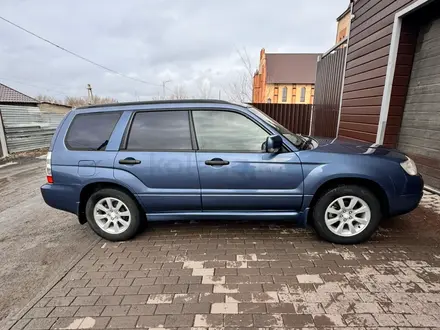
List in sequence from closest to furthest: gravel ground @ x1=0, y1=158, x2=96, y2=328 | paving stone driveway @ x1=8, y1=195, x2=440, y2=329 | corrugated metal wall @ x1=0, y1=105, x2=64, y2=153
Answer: paving stone driveway @ x1=8, y1=195, x2=440, y2=329 → gravel ground @ x1=0, y1=158, x2=96, y2=328 → corrugated metal wall @ x1=0, y1=105, x2=64, y2=153

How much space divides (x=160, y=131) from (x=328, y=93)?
24.1 ft

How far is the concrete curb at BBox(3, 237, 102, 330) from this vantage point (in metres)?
2.13

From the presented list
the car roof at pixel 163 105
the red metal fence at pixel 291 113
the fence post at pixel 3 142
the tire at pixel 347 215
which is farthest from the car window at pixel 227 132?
the fence post at pixel 3 142

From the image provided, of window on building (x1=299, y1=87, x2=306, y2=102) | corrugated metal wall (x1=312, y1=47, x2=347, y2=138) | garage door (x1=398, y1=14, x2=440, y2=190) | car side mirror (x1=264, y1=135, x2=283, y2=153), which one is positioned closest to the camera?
car side mirror (x1=264, y1=135, x2=283, y2=153)

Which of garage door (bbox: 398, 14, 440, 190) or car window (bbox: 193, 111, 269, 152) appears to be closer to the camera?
car window (bbox: 193, 111, 269, 152)

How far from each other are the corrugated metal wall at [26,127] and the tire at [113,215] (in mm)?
10258

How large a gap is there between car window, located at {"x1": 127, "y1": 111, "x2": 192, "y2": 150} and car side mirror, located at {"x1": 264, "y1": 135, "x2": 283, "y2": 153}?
93 cm

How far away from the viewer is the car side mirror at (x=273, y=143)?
2828 mm

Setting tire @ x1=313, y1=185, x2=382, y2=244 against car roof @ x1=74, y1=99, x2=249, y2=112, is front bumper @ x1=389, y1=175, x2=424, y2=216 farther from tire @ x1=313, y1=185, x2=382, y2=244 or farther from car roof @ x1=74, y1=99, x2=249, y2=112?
car roof @ x1=74, y1=99, x2=249, y2=112

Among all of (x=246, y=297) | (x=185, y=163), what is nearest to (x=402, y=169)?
(x=246, y=297)

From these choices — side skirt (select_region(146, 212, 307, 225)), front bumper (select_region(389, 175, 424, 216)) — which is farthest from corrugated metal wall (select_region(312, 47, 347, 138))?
side skirt (select_region(146, 212, 307, 225))

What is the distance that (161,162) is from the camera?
306 cm

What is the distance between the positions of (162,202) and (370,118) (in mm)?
5183

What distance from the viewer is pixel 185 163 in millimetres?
3035
